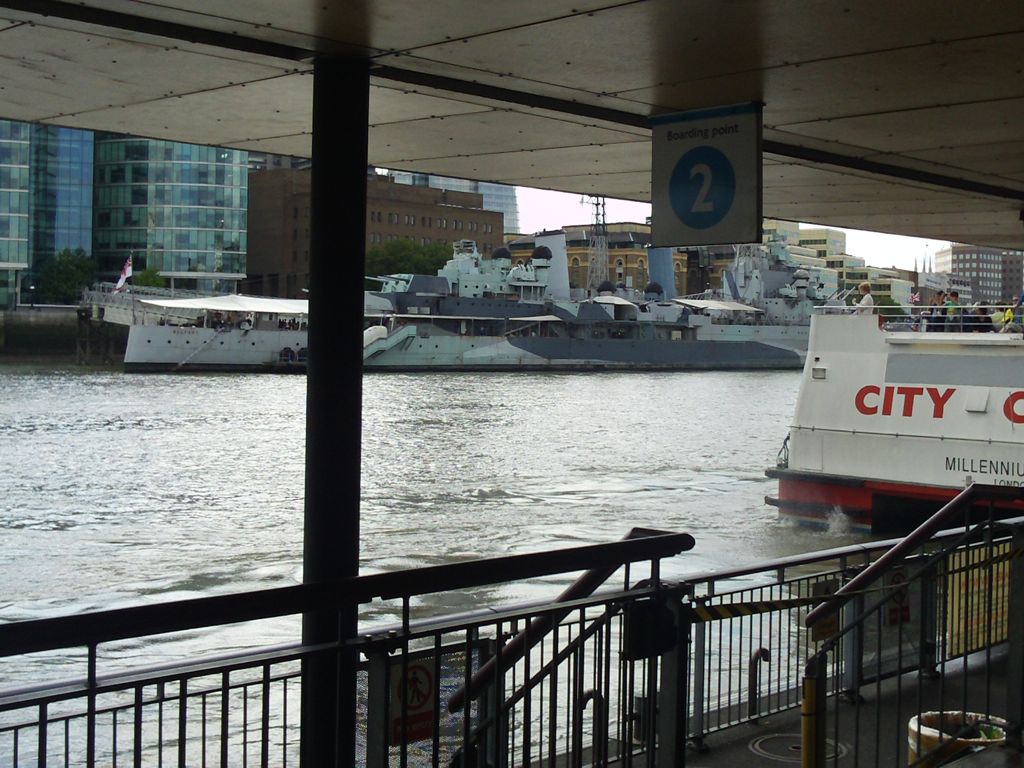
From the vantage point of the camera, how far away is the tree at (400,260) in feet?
424

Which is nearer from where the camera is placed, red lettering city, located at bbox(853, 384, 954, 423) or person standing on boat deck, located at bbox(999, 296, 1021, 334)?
red lettering city, located at bbox(853, 384, 954, 423)

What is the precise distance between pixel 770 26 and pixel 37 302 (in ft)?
345

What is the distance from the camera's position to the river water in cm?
2008

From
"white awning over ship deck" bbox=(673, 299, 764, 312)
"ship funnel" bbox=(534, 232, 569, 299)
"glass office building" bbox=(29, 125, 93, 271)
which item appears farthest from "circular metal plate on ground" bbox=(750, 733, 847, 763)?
"ship funnel" bbox=(534, 232, 569, 299)

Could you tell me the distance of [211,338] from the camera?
8531cm

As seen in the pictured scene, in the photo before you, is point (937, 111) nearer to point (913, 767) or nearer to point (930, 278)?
point (913, 767)

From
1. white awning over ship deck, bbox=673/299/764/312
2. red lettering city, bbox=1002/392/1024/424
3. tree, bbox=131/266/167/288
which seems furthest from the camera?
white awning over ship deck, bbox=673/299/764/312

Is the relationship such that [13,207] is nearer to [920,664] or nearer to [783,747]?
[783,747]

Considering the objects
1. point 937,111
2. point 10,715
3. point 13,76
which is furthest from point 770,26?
point 10,715

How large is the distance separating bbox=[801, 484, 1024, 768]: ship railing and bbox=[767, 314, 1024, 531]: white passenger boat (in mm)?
12769

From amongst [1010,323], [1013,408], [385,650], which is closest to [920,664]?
[385,650]

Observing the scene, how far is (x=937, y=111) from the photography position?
744cm

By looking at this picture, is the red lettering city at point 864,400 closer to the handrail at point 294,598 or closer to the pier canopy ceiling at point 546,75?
the pier canopy ceiling at point 546,75

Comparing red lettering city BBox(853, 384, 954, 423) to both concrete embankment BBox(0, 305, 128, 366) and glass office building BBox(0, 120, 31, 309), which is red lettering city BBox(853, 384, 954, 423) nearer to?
concrete embankment BBox(0, 305, 128, 366)
